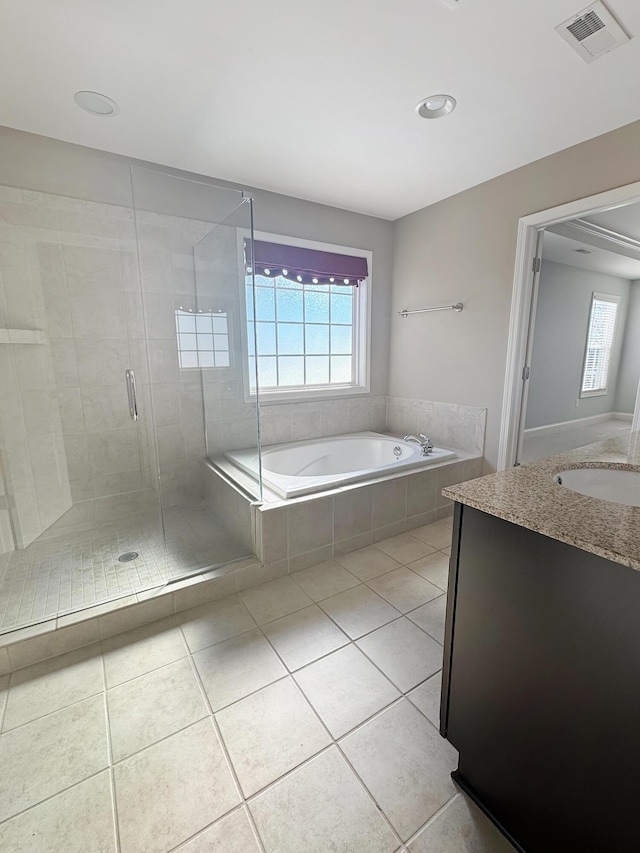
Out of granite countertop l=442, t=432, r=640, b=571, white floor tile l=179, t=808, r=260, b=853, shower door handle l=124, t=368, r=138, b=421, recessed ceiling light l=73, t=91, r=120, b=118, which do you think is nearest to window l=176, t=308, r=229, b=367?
shower door handle l=124, t=368, r=138, b=421

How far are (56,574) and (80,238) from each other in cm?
199

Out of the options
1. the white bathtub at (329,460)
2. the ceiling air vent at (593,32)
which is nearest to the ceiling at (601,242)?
the ceiling air vent at (593,32)

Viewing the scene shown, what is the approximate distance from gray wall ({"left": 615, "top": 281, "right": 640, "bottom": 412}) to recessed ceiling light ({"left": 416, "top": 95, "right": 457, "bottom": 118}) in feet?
19.9

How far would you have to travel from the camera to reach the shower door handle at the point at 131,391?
260 cm

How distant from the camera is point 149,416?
108 inches

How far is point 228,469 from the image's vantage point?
2650 mm

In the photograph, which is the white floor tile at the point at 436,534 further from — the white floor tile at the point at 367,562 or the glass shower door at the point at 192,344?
the glass shower door at the point at 192,344

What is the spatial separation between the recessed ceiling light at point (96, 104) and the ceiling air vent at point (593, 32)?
2.00m

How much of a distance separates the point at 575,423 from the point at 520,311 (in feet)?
13.7

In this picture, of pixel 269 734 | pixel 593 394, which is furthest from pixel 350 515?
pixel 593 394

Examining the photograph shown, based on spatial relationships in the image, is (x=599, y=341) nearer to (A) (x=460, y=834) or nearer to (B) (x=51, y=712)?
(A) (x=460, y=834)

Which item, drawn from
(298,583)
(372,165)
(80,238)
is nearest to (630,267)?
(372,165)

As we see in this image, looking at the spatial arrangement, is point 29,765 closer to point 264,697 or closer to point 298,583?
point 264,697

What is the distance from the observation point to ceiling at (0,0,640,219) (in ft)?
4.57
